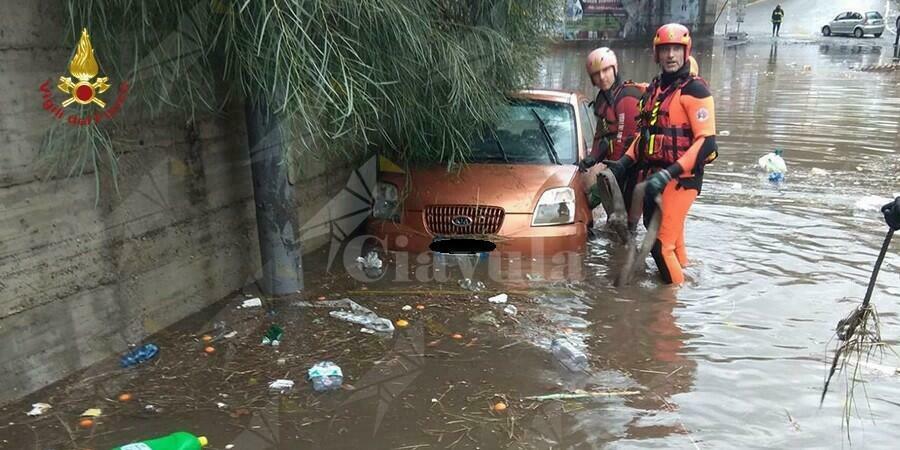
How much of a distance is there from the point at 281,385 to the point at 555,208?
8.79 feet

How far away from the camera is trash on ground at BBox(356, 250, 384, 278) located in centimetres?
543

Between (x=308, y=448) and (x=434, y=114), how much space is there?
2.45m

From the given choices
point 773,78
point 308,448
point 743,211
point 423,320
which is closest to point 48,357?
point 308,448

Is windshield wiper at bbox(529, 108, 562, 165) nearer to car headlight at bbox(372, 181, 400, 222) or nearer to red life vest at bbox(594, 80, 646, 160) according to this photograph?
red life vest at bbox(594, 80, 646, 160)

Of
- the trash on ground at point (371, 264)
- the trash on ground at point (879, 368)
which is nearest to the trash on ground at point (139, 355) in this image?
the trash on ground at point (371, 264)

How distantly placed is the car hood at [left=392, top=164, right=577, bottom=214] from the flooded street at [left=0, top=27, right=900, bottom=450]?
25.3 inches

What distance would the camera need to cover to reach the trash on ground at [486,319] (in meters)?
4.53

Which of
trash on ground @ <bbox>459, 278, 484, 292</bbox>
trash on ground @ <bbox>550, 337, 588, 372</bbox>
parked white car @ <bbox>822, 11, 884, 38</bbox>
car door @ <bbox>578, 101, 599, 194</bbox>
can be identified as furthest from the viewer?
parked white car @ <bbox>822, 11, 884, 38</bbox>

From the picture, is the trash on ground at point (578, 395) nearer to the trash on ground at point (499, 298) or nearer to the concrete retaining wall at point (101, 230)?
the trash on ground at point (499, 298)

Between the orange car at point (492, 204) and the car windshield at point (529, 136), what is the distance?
0.04 ft

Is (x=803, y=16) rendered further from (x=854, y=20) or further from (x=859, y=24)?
(x=859, y=24)

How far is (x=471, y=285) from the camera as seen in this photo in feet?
17.0

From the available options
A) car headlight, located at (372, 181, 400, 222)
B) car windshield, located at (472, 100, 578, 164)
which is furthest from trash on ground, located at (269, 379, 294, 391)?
car windshield, located at (472, 100, 578, 164)

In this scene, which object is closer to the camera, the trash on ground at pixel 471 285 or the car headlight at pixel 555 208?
the trash on ground at pixel 471 285
